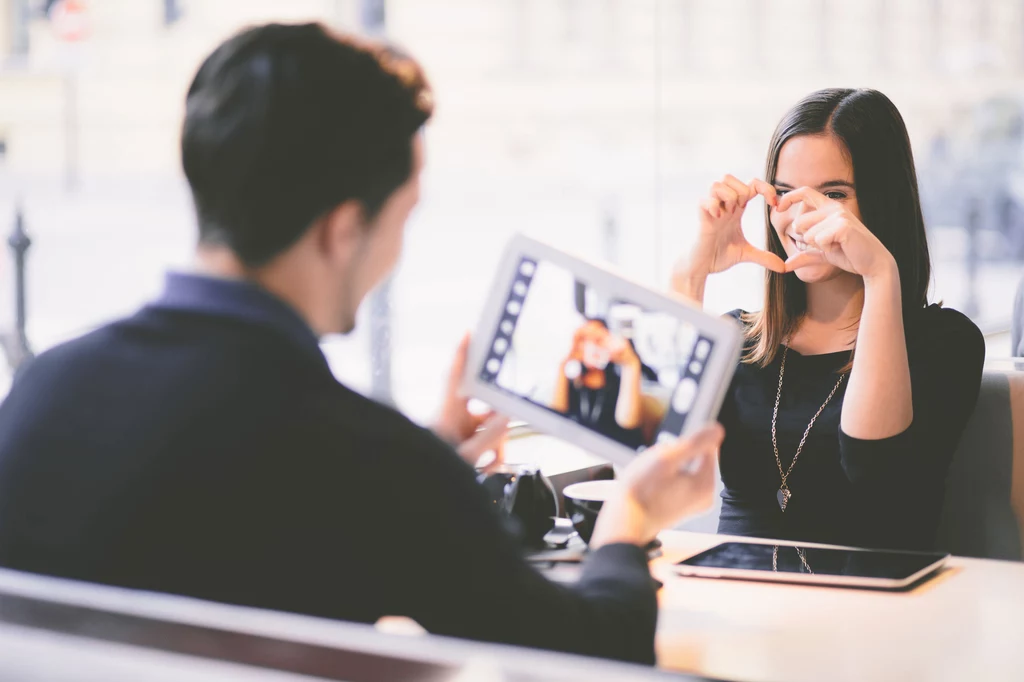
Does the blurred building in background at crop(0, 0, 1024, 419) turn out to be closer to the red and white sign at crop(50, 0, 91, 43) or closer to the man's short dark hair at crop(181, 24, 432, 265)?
the red and white sign at crop(50, 0, 91, 43)

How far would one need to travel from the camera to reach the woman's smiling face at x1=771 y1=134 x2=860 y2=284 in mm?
1790

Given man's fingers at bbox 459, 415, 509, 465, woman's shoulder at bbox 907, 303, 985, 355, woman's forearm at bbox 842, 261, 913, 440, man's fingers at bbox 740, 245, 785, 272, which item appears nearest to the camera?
man's fingers at bbox 459, 415, 509, 465

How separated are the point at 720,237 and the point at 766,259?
0.38ft

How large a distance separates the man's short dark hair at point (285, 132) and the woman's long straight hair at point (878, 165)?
3.62 feet

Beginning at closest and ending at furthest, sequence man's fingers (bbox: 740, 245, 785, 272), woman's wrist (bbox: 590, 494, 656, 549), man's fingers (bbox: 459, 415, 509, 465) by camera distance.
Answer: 1. woman's wrist (bbox: 590, 494, 656, 549)
2. man's fingers (bbox: 459, 415, 509, 465)
3. man's fingers (bbox: 740, 245, 785, 272)

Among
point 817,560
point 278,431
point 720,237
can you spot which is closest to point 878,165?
point 720,237

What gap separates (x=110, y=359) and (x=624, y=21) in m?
3.40

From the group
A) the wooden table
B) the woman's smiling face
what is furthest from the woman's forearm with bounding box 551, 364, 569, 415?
the woman's smiling face

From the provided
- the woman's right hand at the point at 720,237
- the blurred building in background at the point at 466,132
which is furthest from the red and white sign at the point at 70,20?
the woman's right hand at the point at 720,237

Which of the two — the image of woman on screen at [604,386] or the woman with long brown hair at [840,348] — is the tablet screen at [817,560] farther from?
the image of woman on screen at [604,386]

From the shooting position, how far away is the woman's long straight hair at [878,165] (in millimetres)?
1791

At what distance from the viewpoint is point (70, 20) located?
319 cm

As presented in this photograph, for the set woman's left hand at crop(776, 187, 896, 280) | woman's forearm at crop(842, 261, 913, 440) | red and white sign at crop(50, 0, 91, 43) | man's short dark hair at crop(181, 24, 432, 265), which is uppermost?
red and white sign at crop(50, 0, 91, 43)

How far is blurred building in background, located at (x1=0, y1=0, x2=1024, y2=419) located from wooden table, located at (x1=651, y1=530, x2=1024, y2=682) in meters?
1.08
